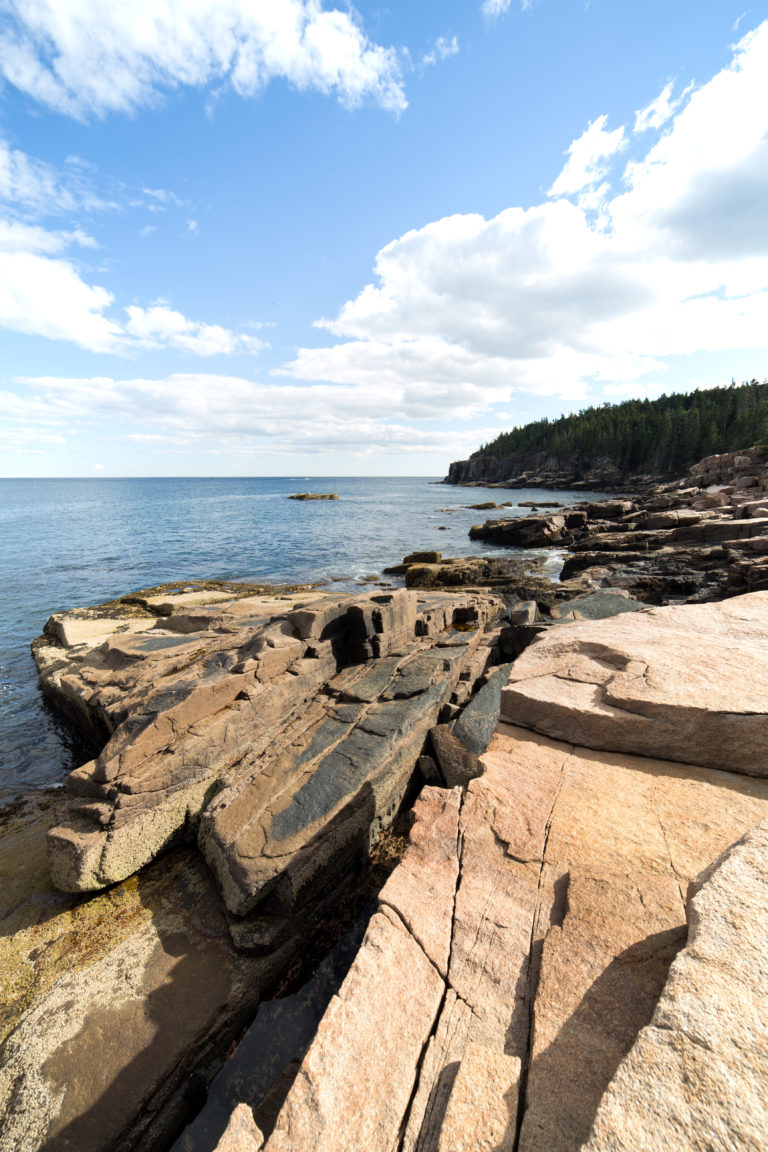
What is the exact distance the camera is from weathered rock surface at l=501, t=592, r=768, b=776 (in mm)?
4781

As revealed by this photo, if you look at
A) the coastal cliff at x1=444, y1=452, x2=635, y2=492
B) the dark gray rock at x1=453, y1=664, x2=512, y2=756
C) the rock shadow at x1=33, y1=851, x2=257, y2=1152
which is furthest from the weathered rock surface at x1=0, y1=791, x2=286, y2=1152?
the coastal cliff at x1=444, y1=452, x2=635, y2=492

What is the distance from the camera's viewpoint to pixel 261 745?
6699 millimetres

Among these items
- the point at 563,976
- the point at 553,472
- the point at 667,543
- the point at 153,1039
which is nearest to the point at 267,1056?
the point at 153,1039

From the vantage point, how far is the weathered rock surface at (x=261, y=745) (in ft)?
16.6

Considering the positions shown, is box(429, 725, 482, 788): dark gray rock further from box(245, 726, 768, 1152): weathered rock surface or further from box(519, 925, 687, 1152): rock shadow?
box(519, 925, 687, 1152): rock shadow

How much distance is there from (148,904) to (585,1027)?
475 cm

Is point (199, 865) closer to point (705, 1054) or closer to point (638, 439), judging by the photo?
point (705, 1054)

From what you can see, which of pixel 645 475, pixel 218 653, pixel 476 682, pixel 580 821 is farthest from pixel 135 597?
pixel 645 475

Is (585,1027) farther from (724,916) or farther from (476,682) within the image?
(476,682)

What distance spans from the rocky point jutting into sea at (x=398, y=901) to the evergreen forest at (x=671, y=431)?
3080 inches

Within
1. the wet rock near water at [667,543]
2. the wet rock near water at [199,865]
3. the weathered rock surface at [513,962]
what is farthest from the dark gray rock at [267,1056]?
the wet rock near water at [667,543]

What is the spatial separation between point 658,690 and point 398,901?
382cm

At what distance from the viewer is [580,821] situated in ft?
13.9

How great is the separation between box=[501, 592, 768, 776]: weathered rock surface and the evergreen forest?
75.8 metres
